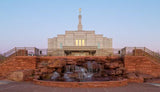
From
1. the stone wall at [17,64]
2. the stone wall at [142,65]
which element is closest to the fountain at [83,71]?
the stone wall at [142,65]

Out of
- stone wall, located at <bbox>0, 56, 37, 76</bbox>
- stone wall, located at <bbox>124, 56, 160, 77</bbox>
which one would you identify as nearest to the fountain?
stone wall, located at <bbox>124, 56, 160, 77</bbox>

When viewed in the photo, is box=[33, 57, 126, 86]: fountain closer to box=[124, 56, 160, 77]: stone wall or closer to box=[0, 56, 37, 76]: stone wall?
box=[124, 56, 160, 77]: stone wall

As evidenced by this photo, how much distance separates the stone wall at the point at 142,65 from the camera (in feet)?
61.4

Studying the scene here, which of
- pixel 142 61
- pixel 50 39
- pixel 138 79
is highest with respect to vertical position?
pixel 50 39

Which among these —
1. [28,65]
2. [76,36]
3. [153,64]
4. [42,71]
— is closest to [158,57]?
[153,64]

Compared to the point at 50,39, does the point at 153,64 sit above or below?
below

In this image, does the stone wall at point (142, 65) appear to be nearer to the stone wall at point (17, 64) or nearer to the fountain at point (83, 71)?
the fountain at point (83, 71)

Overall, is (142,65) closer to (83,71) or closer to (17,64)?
(83,71)

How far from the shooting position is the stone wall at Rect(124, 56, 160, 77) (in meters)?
18.7

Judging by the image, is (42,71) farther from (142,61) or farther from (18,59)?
(142,61)

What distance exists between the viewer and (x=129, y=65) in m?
18.9

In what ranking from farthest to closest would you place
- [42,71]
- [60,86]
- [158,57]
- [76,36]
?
[76,36], [158,57], [42,71], [60,86]

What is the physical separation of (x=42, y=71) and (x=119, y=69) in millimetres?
7539

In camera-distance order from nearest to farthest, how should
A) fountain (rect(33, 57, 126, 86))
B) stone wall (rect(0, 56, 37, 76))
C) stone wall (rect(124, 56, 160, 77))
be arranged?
fountain (rect(33, 57, 126, 86))
stone wall (rect(0, 56, 37, 76))
stone wall (rect(124, 56, 160, 77))
